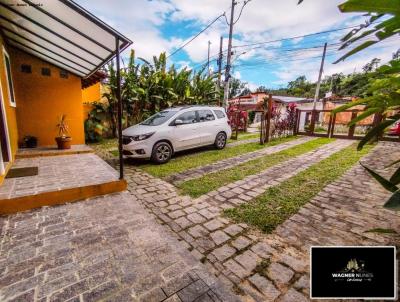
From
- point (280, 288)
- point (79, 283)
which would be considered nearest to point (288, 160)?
point (280, 288)

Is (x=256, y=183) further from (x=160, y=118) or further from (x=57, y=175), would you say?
(x=57, y=175)

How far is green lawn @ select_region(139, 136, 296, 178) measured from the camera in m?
5.94

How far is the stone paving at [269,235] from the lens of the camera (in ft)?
7.19

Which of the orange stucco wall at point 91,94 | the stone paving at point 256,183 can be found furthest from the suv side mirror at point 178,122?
the orange stucco wall at point 91,94

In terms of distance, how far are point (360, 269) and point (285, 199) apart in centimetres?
252

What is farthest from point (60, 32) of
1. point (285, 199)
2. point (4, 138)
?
point (285, 199)

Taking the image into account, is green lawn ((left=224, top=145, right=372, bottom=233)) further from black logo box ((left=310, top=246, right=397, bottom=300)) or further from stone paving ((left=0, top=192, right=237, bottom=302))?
black logo box ((left=310, top=246, right=397, bottom=300))

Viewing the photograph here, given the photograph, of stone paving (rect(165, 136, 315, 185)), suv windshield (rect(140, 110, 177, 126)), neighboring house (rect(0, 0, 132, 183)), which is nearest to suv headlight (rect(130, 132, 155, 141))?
suv windshield (rect(140, 110, 177, 126))

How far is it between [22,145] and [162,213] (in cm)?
659

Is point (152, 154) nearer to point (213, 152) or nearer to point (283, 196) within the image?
point (213, 152)

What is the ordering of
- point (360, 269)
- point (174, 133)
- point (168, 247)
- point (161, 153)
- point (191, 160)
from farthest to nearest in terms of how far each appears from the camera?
point (191, 160) → point (174, 133) → point (161, 153) → point (168, 247) → point (360, 269)

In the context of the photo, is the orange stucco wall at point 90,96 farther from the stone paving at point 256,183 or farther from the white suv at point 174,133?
the stone paving at point 256,183

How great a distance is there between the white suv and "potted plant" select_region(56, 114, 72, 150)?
2090mm

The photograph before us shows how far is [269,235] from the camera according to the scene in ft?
9.59
